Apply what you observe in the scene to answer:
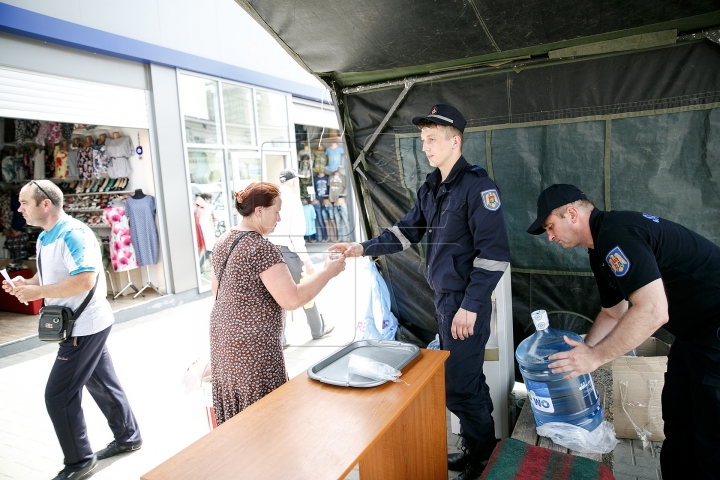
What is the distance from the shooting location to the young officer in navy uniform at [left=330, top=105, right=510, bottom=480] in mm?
2465

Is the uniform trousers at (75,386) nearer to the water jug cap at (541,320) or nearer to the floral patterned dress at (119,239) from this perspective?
the water jug cap at (541,320)

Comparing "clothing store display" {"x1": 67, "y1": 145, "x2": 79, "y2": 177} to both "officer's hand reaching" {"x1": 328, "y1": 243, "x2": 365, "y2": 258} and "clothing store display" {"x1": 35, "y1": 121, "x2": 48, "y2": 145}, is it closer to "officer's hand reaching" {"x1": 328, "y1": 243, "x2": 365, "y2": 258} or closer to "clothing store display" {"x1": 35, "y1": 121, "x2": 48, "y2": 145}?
"clothing store display" {"x1": 35, "y1": 121, "x2": 48, "y2": 145}

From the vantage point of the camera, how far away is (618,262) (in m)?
1.86

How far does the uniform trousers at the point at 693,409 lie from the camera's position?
73.6 inches

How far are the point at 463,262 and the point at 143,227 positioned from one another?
5922 mm

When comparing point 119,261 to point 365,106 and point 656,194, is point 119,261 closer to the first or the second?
point 365,106

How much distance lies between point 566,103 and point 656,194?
2.57 feet

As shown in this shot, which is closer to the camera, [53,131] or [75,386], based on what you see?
[75,386]

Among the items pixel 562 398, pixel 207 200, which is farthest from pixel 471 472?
pixel 207 200

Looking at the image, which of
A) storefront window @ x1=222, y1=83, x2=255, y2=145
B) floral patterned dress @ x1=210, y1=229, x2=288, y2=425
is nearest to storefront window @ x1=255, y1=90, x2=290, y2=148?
storefront window @ x1=222, y1=83, x2=255, y2=145

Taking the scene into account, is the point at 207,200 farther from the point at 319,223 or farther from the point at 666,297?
the point at 666,297

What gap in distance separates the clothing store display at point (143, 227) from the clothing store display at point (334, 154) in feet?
14.1

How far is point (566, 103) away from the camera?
3055 millimetres

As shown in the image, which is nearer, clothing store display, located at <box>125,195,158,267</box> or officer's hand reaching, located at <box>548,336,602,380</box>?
officer's hand reaching, located at <box>548,336,602,380</box>
